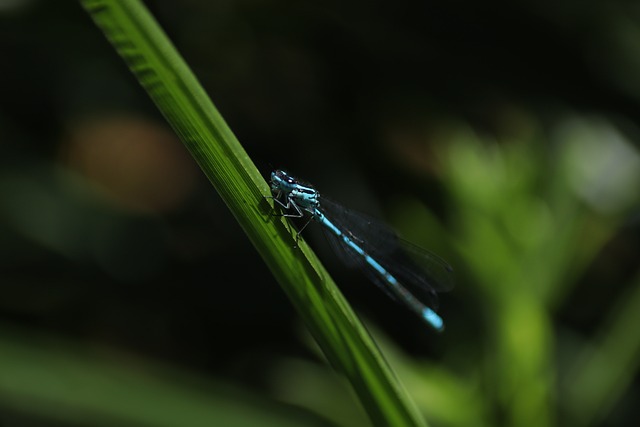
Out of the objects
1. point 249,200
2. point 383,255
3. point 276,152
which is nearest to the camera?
point 249,200

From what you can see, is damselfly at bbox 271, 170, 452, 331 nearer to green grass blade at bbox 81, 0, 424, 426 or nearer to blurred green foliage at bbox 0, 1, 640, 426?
blurred green foliage at bbox 0, 1, 640, 426

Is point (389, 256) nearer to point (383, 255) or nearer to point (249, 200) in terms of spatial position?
point (383, 255)

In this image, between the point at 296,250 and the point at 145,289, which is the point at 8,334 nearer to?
the point at 145,289

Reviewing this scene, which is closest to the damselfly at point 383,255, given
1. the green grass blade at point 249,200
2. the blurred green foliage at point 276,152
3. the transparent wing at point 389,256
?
the transparent wing at point 389,256

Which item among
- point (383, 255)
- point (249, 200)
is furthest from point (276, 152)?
point (249, 200)

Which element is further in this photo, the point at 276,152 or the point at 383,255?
the point at 276,152

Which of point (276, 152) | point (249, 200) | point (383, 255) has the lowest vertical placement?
point (383, 255)

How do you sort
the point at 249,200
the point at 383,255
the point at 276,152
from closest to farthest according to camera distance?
the point at 249,200 → the point at 383,255 → the point at 276,152

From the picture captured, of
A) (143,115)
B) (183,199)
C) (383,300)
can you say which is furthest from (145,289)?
(383,300)
